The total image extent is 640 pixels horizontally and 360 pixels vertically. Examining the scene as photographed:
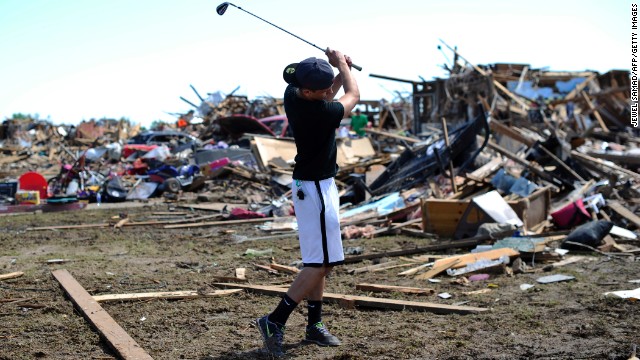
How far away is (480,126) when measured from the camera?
12.7m

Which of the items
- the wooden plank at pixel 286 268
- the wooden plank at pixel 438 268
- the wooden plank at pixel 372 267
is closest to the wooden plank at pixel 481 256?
the wooden plank at pixel 438 268

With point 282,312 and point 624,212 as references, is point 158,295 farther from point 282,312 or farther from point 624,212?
point 624,212

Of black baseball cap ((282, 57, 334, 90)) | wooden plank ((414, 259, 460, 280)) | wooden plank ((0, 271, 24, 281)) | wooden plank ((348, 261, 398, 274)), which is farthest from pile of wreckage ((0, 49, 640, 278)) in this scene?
wooden plank ((0, 271, 24, 281))

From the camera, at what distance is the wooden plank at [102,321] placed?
418cm

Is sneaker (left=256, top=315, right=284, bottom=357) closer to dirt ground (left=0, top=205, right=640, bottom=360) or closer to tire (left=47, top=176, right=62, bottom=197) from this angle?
dirt ground (left=0, top=205, right=640, bottom=360)

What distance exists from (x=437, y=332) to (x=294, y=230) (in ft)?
20.9

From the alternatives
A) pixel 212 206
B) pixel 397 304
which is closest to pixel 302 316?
pixel 397 304

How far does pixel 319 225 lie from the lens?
4.20m

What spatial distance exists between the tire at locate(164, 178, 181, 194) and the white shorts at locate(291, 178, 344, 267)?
14.1 m

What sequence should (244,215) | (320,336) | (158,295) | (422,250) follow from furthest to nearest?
1. (244,215)
2. (422,250)
3. (158,295)
4. (320,336)

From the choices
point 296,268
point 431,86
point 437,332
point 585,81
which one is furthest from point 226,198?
point 585,81

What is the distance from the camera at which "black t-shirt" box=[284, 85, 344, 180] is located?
4203mm

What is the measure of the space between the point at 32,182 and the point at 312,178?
13.9 m

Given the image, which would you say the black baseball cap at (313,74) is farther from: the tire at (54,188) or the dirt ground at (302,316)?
the tire at (54,188)
